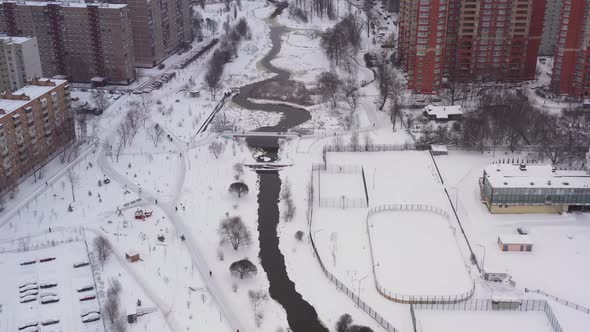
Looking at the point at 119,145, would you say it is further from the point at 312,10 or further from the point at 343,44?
the point at 312,10

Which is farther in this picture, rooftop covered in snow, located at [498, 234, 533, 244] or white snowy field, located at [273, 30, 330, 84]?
white snowy field, located at [273, 30, 330, 84]

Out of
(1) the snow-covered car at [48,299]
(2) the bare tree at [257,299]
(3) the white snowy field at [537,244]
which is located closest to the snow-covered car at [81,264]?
(1) the snow-covered car at [48,299]

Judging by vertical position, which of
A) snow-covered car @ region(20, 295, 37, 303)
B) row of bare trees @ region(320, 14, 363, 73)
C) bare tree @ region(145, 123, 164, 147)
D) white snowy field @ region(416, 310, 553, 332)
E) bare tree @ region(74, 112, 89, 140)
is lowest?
white snowy field @ region(416, 310, 553, 332)

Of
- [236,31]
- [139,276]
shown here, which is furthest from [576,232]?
[236,31]

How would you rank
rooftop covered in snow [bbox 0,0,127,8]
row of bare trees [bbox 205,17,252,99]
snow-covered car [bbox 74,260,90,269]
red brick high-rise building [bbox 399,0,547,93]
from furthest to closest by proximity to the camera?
1. row of bare trees [bbox 205,17,252,99]
2. rooftop covered in snow [bbox 0,0,127,8]
3. red brick high-rise building [bbox 399,0,547,93]
4. snow-covered car [bbox 74,260,90,269]

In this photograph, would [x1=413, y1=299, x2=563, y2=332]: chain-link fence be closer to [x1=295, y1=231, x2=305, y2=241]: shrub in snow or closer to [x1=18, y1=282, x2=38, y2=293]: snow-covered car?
[x1=295, y1=231, x2=305, y2=241]: shrub in snow

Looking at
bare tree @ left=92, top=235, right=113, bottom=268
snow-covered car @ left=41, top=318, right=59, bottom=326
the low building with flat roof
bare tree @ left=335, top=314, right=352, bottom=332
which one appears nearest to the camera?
bare tree @ left=335, top=314, right=352, bottom=332

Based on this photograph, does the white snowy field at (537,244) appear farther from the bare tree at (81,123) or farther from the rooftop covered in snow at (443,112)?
the bare tree at (81,123)

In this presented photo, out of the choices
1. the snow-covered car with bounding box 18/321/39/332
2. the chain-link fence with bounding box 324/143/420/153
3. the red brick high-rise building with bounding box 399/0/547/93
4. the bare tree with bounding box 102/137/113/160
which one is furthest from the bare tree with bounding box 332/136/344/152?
the snow-covered car with bounding box 18/321/39/332
